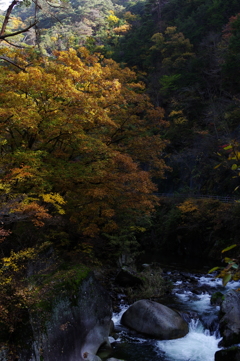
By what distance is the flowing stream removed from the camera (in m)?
8.33

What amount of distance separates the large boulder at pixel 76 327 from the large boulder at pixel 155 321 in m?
1.41

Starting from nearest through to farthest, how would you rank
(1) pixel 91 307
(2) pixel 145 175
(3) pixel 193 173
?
(1) pixel 91 307, (2) pixel 145 175, (3) pixel 193 173

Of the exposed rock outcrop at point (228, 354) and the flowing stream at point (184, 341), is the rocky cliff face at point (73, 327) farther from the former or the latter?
the exposed rock outcrop at point (228, 354)

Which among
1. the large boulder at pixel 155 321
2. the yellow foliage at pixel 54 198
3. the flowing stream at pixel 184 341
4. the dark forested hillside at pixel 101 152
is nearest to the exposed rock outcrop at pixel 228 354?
the flowing stream at pixel 184 341

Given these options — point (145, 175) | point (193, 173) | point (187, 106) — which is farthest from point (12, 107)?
point (187, 106)

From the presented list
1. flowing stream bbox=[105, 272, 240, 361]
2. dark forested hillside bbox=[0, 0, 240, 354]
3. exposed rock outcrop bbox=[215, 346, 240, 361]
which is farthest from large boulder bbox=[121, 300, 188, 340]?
dark forested hillside bbox=[0, 0, 240, 354]

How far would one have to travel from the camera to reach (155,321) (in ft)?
31.3

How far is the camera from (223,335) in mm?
9008

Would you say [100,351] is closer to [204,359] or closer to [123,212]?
[204,359]

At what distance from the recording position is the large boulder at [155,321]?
9320 millimetres

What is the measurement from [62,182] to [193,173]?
21.1 m

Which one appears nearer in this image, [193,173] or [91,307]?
[91,307]

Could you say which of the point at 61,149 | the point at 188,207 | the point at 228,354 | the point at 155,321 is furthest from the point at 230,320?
the point at 188,207

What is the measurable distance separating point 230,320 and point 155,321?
2.35 m
